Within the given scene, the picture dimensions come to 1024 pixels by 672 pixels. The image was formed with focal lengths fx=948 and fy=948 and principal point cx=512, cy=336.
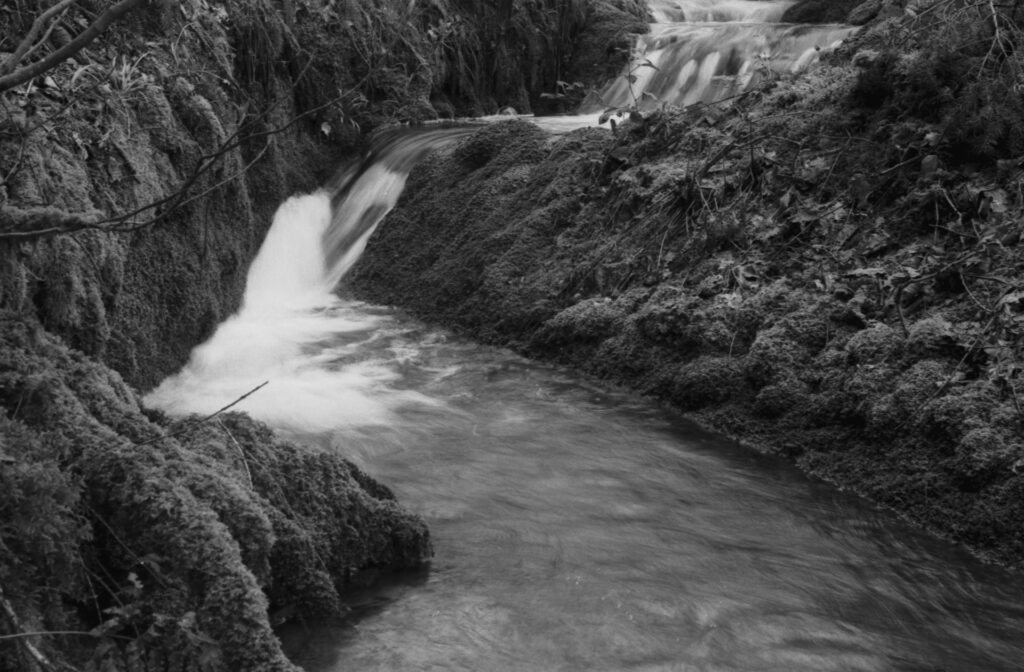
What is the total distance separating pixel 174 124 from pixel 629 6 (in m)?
12.0

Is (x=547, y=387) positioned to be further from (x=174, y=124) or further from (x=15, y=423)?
(x=15, y=423)

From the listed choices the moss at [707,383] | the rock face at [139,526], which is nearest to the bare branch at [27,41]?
the rock face at [139,526]

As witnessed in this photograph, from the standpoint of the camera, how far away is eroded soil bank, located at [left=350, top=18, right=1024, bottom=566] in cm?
539

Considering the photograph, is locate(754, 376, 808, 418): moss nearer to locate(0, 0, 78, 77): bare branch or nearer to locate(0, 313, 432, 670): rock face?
locate(0, 313, 432, 670): rock face

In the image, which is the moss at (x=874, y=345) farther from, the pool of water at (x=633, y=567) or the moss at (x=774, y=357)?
the pool of water at (x=633, y=567)

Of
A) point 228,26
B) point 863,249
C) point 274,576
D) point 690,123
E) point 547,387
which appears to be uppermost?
point 228,26

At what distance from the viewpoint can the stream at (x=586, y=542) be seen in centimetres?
384

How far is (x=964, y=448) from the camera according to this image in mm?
5098

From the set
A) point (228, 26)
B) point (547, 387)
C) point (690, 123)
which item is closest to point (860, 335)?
point (547, 387)

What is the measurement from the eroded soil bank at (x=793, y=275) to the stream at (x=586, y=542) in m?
0.36

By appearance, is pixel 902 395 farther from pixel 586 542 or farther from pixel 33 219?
pixel 33 219

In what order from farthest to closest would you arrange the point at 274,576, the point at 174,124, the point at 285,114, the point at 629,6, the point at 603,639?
the point at 629,6 < the point at 285,114 < the point at 174,124 < the point at 603,639 < the point at 274,576

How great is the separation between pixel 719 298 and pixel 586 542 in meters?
2.86

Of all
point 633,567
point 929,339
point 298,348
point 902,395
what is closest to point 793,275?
point 929,339
